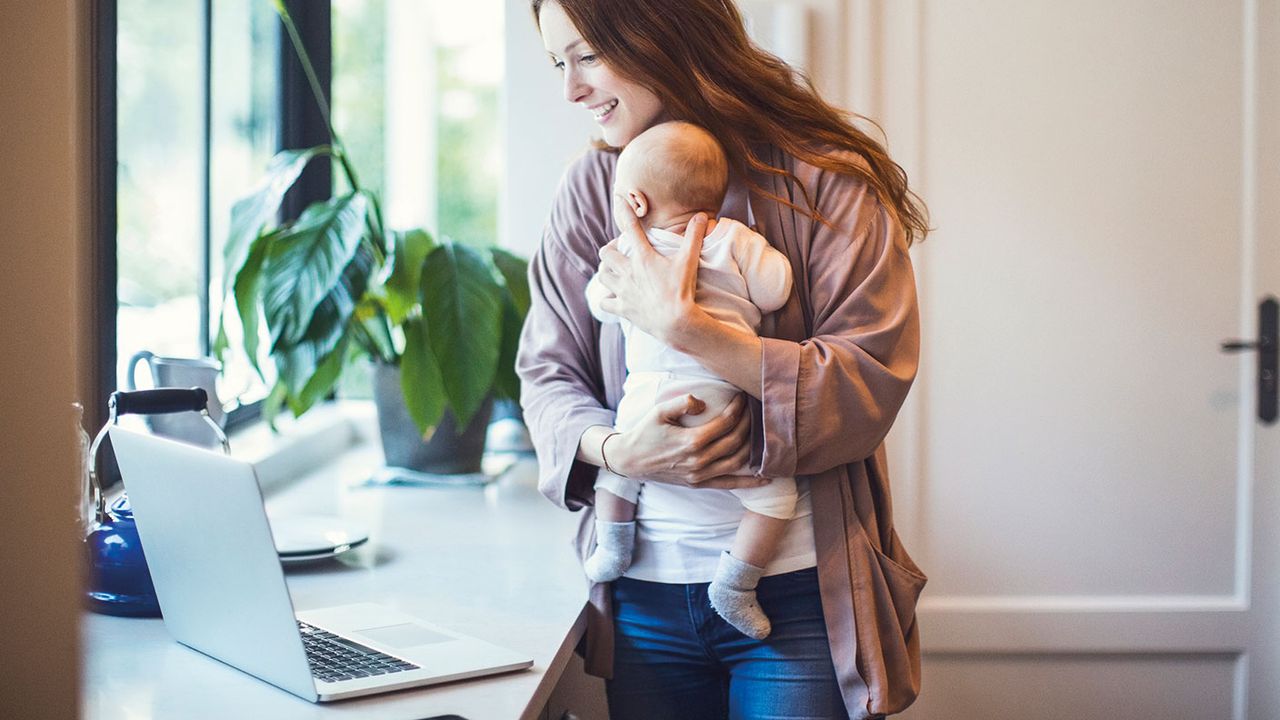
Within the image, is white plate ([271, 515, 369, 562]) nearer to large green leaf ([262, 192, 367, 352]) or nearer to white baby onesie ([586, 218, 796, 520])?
large green leaf ([262, 192, 367, 352])

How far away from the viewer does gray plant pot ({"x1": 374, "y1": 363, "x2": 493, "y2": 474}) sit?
2385mm

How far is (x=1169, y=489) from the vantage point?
2.45 metres

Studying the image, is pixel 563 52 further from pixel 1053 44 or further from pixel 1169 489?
pixel 1169 489

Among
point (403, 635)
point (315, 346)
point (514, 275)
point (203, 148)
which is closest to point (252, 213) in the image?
point (315, 346)

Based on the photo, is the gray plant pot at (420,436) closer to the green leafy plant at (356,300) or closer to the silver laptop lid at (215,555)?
the green leafy plant at (356,300)

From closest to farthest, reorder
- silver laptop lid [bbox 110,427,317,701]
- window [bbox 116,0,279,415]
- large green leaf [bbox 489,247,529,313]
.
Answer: silver laptop lid [bbox 110,427,317,701] → window [bbox 116,0,279,415] → large green leaf [bbox 489,247,529,313]

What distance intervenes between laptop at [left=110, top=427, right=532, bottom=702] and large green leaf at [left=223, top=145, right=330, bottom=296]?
97cm

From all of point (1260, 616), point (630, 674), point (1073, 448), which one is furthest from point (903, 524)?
point (630, 674)

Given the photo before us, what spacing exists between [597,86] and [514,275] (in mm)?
895

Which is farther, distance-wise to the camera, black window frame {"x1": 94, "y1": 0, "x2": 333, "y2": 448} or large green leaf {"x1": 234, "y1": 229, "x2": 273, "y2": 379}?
large green leaf {"x1": 234, "y1": 229, "x2": 273, "y2": 379}

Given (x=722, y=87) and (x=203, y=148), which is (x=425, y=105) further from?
(x=722, y=87)

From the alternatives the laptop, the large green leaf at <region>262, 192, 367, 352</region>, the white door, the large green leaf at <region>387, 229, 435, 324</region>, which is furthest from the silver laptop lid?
the white door

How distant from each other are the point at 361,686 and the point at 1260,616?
2.06 m

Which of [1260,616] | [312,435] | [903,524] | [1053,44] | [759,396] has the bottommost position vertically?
[1260,616]
